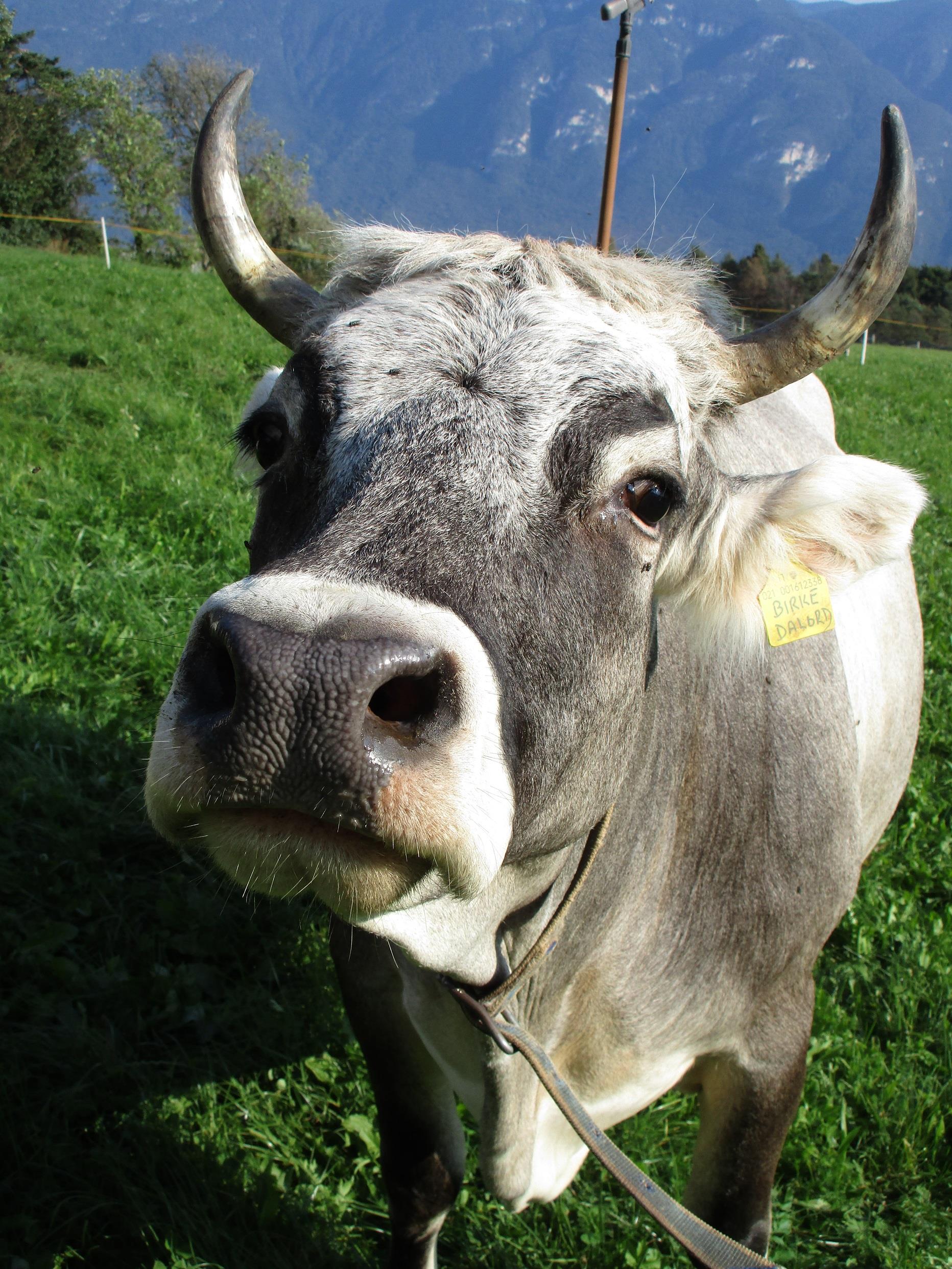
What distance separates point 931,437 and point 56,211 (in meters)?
42.8

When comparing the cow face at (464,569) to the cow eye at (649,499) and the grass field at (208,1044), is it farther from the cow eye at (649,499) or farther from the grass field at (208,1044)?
the grass field at (208,1044)

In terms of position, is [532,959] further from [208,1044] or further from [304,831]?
[208,1044]

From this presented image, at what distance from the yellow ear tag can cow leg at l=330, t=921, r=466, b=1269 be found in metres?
1.45

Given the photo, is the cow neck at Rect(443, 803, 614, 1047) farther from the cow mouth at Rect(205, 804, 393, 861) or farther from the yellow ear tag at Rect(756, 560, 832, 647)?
the cow mouth at Rect(205, 804, 393, 861)

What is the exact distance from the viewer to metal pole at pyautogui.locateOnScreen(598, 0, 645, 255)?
6.38 meters

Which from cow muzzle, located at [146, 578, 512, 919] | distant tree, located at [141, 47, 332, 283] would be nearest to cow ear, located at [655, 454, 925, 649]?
cow muzzle, located at [146, 578, 512, 919]

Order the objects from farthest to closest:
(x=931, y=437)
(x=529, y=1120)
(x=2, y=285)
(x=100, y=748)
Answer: (x=931, y=437)
(x=2, y=285)
(x=100, y=748)
(x=529, y=1120)

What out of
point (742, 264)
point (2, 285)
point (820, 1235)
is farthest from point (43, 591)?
point (742, 264)

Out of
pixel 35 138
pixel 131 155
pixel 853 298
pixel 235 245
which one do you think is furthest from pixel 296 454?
pixel 131 155

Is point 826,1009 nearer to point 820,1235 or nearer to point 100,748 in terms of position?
point 820,1235

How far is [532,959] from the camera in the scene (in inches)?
86.3

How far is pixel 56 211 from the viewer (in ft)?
141

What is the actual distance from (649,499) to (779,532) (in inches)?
23.5

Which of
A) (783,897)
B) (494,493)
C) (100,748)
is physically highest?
(494,493)
